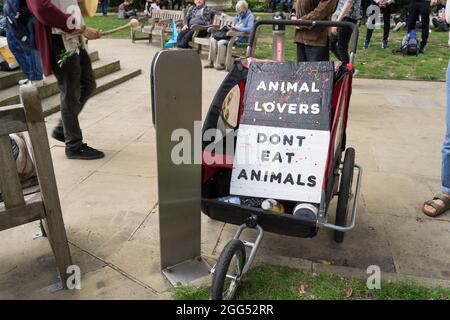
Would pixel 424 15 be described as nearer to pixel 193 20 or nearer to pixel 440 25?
pixel 440 25

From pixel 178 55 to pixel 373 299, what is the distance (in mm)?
1685

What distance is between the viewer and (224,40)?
28.8 feet

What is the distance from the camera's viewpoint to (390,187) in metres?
3.82

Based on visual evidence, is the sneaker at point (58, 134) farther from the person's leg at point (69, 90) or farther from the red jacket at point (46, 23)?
the red jacket at point (46, 23)

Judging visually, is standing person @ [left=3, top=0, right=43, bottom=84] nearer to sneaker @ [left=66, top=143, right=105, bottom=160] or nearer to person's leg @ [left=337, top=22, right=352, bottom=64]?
sneaker @ [left=66, top=143, right=105, bottom=160]

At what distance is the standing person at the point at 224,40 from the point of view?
8.74 m

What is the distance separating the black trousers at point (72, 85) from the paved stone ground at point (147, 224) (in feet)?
0.98

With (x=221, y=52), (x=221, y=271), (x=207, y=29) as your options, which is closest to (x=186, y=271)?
(x=221, y=271)

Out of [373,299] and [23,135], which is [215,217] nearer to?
[373,299]

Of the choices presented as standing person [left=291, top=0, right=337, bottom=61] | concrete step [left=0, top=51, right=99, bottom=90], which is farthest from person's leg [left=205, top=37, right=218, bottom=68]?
concrete step [left=0, top=51, right=99, bottom=90]

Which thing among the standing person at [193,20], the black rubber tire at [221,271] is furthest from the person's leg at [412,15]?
the black rubber tire at [221,271]

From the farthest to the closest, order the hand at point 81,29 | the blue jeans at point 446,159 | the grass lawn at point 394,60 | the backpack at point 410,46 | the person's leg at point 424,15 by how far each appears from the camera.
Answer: the person's leg at point 424,15, the backpack at point 410,46, the grass lawn at point 394,60, the hand at point 81,29, the blue jeans at point 446,159

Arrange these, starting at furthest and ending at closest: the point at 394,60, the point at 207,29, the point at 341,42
→ the point at 394,60
the point at 207,29
the point at 341,42

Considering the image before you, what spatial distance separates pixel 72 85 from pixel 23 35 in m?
0.56
